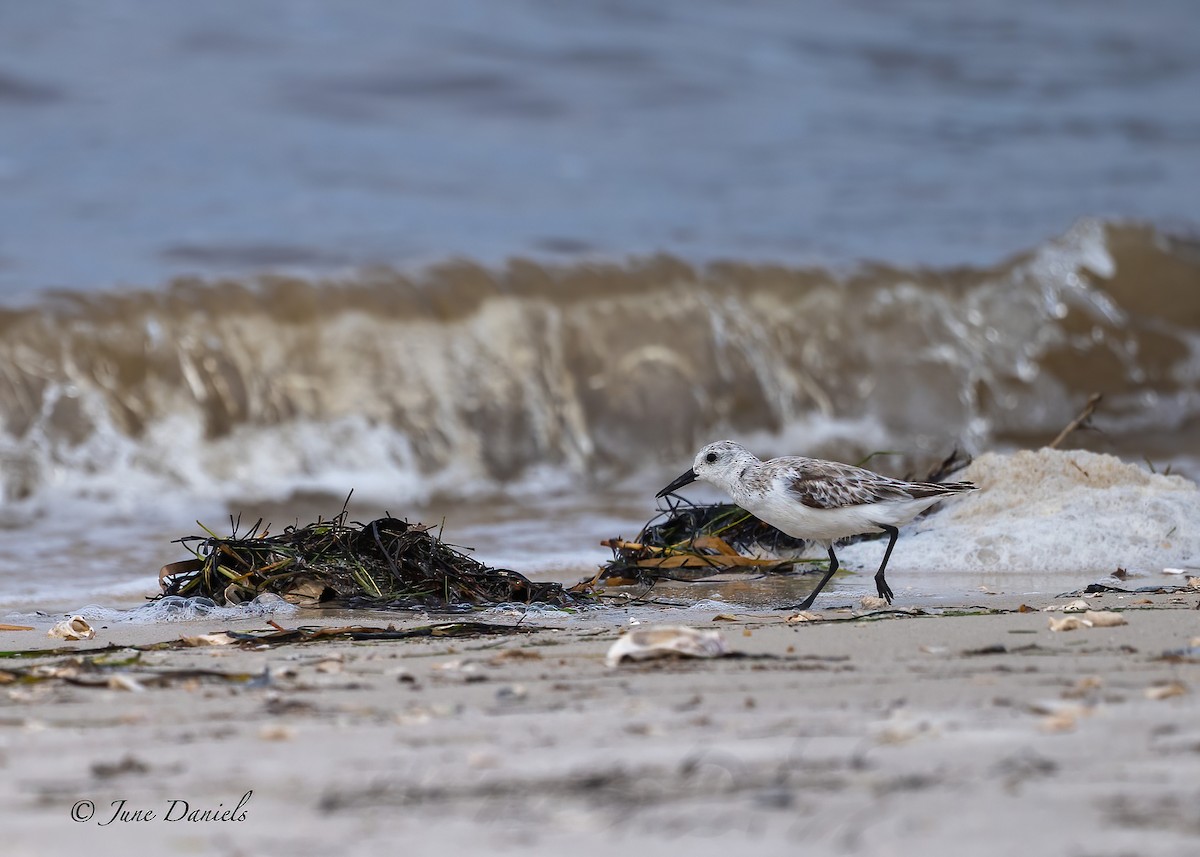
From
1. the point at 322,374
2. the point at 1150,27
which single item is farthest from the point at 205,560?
the point at 1150,27

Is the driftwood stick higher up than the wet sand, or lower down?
higher up

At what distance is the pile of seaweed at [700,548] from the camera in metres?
5.30

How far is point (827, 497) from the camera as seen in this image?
470cm

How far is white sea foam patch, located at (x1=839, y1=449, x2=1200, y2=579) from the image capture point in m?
5.30

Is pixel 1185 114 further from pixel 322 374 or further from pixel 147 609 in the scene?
pixel 147 609

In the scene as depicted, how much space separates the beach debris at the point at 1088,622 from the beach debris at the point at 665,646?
3.03 ft

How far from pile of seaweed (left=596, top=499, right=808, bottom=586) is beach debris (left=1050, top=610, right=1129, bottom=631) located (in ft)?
5.75

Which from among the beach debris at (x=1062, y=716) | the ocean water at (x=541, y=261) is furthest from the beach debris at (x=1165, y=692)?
the ocean water at (x=541, y=261)

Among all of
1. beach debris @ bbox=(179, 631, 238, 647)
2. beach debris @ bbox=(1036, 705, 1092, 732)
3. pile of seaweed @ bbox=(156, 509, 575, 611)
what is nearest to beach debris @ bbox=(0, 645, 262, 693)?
beach debris @ bbox=(179, 631, 238, 647)

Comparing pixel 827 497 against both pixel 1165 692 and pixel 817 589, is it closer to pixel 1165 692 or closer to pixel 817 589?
pixel 817 589

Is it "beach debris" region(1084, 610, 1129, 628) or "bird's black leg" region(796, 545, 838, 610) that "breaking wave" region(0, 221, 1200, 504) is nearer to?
"bird's black leg" region(796, 545, 838, 610)

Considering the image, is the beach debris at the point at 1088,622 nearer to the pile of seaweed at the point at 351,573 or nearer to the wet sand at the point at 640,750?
the wet sand at the point at 640,750

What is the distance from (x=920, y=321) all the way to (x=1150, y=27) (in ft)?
43.2

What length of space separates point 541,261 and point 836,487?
8474mm
